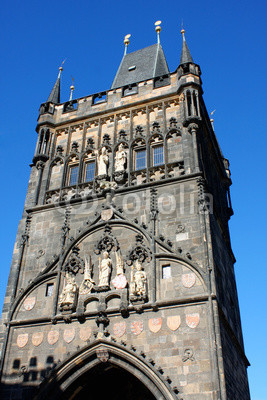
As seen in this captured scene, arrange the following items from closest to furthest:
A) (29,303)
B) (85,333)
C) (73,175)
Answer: (85,333) → (29,303) → (73,175)

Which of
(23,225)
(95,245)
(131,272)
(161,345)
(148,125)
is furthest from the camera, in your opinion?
(148,125)

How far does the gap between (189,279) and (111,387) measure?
393cm

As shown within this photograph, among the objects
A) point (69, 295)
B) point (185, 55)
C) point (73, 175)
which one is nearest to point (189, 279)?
point (69, 295)

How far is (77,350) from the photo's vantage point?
11422 mm

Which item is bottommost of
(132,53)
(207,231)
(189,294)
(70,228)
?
(189,294)

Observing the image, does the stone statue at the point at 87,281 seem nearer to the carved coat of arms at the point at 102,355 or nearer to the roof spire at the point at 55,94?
the carved coat of arms at the point at 102,355

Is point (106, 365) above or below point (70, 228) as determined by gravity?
below

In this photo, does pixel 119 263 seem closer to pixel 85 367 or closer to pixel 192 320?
pixel 192 320

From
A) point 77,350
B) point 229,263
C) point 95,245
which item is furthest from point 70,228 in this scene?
point 229,263

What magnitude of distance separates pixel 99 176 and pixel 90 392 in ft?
21.6

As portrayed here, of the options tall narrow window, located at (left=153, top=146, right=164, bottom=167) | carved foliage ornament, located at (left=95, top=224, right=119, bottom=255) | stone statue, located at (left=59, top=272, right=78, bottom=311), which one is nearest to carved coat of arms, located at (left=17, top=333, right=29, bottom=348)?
stone statue, located at (left=59, top=272, right=78, bottom=311)

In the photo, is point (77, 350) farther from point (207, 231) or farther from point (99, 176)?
point (99, 176)

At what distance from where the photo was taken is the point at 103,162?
15102 mm

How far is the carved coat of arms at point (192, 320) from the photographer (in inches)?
Result: 426
